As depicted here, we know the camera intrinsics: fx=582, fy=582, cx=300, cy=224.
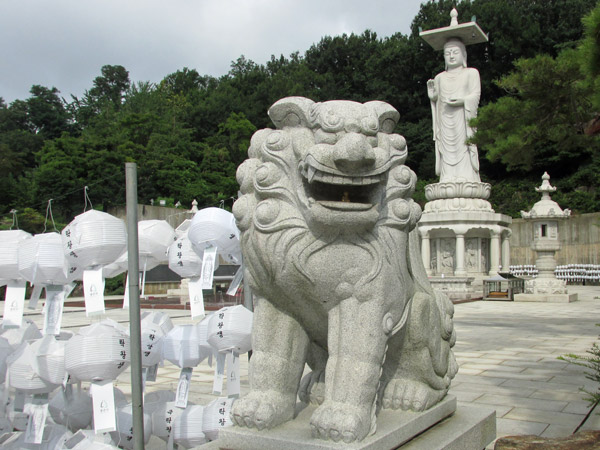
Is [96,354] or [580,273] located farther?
[580,273]

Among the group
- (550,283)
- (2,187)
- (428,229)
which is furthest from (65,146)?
(550,283)

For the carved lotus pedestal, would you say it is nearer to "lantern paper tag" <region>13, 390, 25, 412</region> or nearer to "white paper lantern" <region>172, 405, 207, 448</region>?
"white paper lantern" <region>172, 405, 207, 448</region>

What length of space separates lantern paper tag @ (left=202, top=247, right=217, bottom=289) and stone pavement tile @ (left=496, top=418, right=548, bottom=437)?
208cm

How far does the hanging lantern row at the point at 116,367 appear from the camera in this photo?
9.48 feet

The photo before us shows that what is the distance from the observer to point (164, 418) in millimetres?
3416

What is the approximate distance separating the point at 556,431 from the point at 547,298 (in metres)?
11.2

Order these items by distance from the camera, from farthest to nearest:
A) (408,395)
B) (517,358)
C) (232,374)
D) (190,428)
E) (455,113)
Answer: (455,113), (517,358), (190,428), (232,374), (408,395)

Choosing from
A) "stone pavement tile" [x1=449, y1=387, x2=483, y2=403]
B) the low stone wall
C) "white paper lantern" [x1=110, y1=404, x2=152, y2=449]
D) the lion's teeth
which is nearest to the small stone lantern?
the low stone wall

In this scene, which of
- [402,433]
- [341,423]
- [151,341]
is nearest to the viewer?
[341,423]

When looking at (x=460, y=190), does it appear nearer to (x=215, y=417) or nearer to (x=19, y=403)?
(x=215, y=417)

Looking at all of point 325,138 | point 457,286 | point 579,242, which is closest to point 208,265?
point 325,138

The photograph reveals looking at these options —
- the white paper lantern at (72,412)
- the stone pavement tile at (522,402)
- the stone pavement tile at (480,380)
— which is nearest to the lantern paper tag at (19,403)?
the white paper lantern at (72,412)

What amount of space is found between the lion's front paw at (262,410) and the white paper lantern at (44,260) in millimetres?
1284

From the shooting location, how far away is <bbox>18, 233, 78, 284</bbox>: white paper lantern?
311 cm
